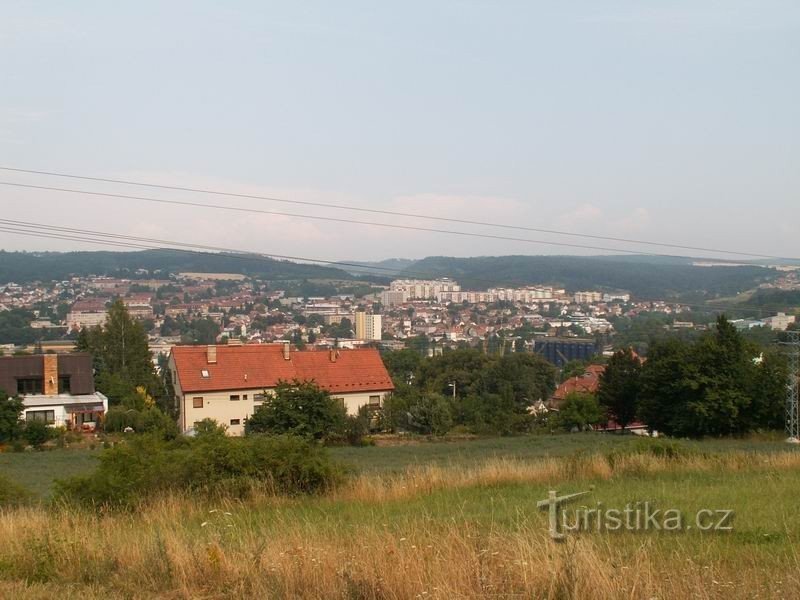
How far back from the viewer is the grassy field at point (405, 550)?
4.81 meters

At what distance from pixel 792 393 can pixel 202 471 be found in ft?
86.8

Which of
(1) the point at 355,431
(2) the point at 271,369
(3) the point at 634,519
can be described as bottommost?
(1) the point at 355,431

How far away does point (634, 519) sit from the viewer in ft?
24.6

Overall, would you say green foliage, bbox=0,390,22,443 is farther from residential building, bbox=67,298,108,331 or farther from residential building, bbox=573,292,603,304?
residential building, bbox=67,298,108,331

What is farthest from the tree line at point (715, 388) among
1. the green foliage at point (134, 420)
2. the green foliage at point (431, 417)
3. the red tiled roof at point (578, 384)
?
the green foliage at point (134, 420)

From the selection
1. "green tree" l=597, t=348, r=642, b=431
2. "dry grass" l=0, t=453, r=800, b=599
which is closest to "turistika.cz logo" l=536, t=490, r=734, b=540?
"dry grass" l=0, t=453, r=800, b=599

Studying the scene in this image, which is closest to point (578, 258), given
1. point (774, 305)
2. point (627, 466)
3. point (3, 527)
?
point (774, 305)

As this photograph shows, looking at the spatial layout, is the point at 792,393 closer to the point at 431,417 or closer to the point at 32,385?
the point at 431,417

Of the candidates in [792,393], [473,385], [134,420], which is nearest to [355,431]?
[134,420]

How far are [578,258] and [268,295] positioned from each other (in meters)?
51.5

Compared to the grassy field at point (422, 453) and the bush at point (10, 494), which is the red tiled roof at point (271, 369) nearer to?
the grassy field at point (422, 453)

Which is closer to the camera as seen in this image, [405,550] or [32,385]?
[405,550]

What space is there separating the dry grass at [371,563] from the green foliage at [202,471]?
2.15 metres

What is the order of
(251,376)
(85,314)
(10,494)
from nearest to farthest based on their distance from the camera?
(10,494) < (251,376) < (85,314)
